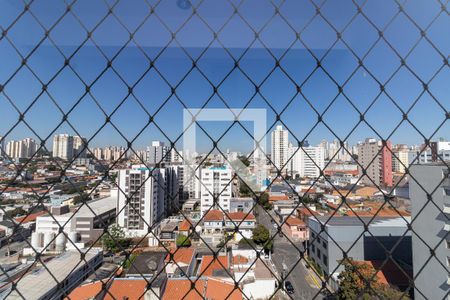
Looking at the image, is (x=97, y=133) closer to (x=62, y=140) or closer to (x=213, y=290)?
(x=62, y=140)

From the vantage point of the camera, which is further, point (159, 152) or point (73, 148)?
point (159, 152)

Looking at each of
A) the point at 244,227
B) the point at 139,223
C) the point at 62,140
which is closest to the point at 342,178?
the point at 244,227

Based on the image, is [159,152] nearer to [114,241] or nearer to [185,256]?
[114,241]

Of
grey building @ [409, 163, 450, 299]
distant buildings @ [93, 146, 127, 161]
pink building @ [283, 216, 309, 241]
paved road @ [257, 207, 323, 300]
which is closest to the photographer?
distant buildings @ [93, 146, 127, 161]

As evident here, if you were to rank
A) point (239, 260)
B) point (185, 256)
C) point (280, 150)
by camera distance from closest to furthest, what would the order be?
point (239, 260) < point (185, 256) < point (280, 150)

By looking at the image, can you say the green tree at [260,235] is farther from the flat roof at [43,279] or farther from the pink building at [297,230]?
the flat roof at [43,279]

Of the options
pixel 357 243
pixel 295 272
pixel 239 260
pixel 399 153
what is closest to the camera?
pixel 399 153

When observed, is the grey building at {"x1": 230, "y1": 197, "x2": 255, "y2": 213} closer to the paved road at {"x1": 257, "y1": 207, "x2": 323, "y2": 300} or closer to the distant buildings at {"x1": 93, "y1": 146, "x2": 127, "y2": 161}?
the paved road at {"x1": 257, "y1": 207, "x2": 323, "y2": 300}

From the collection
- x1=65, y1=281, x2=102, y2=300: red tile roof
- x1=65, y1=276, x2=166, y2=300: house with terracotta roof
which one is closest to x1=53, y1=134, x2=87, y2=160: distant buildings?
x1=65, y1=276, x2=166, y2=300: house with terracotta roof

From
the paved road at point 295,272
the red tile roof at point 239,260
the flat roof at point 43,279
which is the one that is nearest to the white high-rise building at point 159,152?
the flat roof at point 43,279

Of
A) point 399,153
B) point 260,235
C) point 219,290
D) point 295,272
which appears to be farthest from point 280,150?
point 399,153

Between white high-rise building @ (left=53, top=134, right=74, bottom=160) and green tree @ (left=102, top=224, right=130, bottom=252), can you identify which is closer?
green tree @ (left=102, top=224, right=130, bottom=252)
